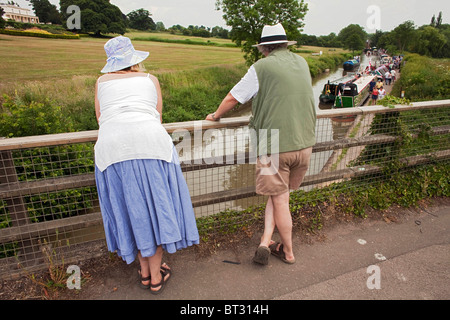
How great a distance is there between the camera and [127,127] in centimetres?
215

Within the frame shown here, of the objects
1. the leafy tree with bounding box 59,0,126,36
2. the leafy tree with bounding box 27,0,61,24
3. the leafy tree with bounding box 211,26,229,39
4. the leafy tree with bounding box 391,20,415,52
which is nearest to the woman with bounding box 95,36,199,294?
the leafy tree with bounding box 59,0,126,36

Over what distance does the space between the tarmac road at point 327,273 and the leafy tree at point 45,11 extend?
36.8 meters

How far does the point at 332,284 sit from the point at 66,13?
118 ft

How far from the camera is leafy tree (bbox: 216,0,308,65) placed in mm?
27812

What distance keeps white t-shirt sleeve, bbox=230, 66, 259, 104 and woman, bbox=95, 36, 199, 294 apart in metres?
0.65

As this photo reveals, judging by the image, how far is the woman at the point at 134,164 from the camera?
2158 millimetres

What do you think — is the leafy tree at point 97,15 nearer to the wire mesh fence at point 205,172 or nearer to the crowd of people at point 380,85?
the crowd of people at point 380,85

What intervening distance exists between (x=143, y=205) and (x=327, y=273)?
1794mm

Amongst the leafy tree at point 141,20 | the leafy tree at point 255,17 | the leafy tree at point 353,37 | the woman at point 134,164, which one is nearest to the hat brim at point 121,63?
the woman at point 134,164

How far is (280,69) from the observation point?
2.35 metres

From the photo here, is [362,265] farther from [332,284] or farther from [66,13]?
[66,13]

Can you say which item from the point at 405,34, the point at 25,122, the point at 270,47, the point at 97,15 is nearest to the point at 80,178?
the point at 270,47

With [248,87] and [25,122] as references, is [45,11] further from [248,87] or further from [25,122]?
[248,87]

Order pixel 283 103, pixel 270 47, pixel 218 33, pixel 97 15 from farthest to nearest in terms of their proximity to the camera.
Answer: pixel 218 33 → pixel 97 15 → pixel 270 47 → pixel 283 103
